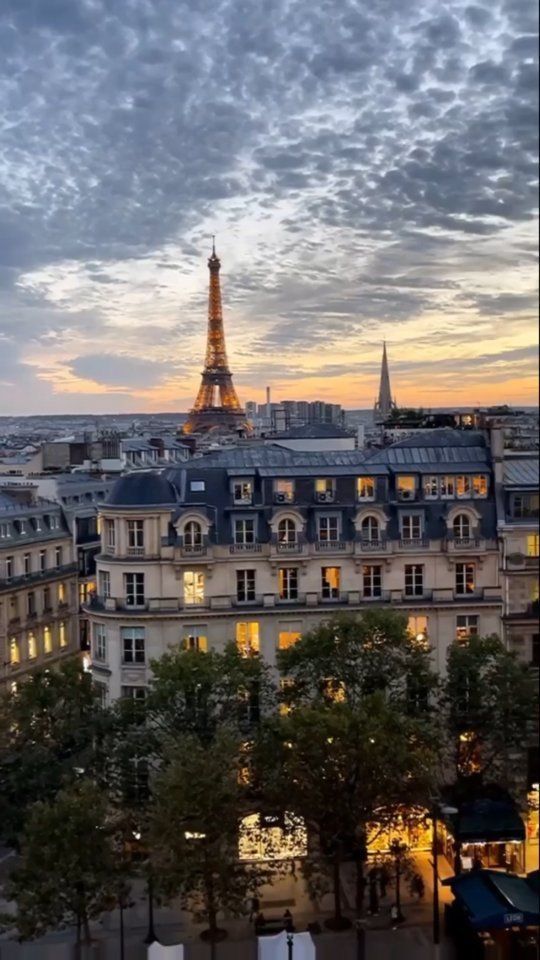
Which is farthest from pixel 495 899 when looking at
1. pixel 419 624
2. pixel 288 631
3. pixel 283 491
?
pixel 283 491

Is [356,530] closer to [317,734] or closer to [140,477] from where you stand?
[140,477]

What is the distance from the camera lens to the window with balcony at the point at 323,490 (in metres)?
14.2

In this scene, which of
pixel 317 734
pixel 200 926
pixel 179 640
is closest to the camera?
pixel 317 734

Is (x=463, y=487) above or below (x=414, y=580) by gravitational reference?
above

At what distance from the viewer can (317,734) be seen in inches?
384

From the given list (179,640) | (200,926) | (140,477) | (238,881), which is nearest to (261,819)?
(238,881)

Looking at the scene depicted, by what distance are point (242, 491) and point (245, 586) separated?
140 centimetres

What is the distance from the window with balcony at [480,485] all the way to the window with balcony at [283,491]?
2.65 metres

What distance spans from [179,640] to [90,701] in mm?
2138

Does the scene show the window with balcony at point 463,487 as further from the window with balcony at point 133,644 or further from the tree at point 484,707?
the window with balcony at point 133,644

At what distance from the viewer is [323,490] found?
14.2 metres

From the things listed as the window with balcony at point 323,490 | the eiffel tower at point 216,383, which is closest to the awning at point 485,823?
the window with balcony at point 323,490

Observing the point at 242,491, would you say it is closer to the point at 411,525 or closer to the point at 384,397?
the point at 411,525

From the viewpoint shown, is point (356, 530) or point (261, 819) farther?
point (356, 530)
